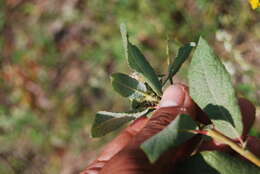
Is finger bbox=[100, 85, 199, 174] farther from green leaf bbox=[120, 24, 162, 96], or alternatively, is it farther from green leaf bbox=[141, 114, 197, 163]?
green leaf bbox=[141, 114, 197, 163]

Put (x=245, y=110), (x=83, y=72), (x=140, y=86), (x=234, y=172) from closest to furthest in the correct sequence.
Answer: (x=234, y=172) < (x=140, y=86) < (x=245, y=110) < (x=83, y=72)

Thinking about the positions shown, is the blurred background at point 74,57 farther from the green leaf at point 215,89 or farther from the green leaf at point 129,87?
the green leaf at point 215,89

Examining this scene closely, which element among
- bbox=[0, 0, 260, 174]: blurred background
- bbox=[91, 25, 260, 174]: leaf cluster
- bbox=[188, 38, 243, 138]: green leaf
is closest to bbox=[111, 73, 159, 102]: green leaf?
bbox=[91, 25, 260, 174]: leaf cluster

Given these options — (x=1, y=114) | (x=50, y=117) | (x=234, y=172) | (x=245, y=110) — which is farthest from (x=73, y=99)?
(x=234, y=172)

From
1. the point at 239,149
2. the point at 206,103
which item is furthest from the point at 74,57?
the point at 239,149

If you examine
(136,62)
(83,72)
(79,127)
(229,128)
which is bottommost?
(79,127)

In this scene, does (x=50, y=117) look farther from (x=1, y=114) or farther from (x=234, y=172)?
(x=234, y=172)

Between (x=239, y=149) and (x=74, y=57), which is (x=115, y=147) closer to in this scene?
(x=239, y=149)

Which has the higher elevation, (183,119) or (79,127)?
(183,119)

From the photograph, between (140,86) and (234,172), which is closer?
(234,172)
